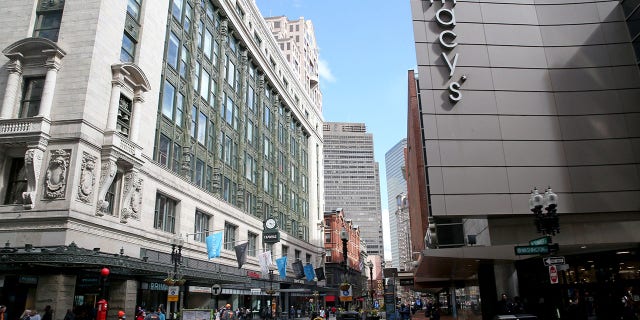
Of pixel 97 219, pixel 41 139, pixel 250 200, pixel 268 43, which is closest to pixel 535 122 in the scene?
pixel 97 219

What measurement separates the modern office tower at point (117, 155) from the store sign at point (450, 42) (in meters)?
18.2

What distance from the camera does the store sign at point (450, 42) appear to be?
85.4 ft

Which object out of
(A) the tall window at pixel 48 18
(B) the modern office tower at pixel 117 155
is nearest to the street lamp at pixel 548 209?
(B) the modern office tower at pixel 117 155

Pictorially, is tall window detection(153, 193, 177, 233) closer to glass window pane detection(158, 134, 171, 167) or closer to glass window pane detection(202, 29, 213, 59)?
glass window pane detection(158, 134, 171, 167)

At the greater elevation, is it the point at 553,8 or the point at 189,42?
the point at 189,42

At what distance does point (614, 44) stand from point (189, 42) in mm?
31388

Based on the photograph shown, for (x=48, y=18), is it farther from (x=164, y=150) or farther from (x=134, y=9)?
(x=164, y=150)

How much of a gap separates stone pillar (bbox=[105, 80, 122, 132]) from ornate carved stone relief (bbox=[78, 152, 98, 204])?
2391 millimetres

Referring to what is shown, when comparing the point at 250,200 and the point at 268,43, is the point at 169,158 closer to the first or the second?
the point at 250,200

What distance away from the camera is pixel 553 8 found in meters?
28.0

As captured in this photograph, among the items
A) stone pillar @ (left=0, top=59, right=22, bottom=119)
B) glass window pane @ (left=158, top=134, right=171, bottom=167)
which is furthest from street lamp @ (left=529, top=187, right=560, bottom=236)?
stone pillar @ (left=0, top=59, right=22, bottom=119)

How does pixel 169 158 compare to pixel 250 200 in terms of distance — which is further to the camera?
pixel 250 200

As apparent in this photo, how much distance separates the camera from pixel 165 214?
113 ft

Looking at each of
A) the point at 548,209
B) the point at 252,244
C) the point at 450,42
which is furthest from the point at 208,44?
the point at 548,209
